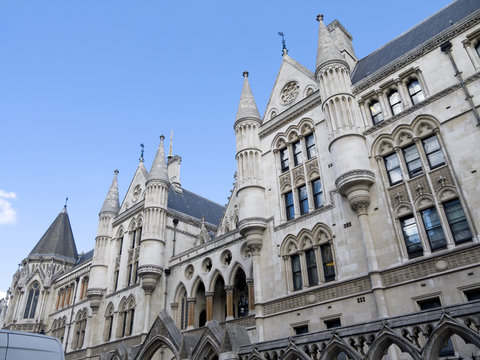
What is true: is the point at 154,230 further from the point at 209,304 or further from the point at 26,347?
the point at 26,347

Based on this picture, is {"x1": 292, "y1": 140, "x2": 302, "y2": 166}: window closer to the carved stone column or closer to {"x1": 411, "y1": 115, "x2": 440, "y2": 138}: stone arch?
{"x1": 411, "y1": 115, "x2": 440, "y2": 138}: stone arch

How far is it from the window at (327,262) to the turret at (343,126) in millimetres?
2517

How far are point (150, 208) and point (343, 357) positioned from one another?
61.9 ft

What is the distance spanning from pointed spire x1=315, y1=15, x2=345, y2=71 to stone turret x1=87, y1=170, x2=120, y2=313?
24260mm

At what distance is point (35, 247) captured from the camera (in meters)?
49.2

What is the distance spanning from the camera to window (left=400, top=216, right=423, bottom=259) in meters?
15.3

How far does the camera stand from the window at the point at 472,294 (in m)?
13.2

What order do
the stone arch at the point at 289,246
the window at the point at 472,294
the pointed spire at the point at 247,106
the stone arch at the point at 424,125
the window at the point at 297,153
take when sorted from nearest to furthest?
1. the window at the point at 472,294
2. the stone arch at the point at 424,125
3. the stone arch at the point at 289,246
4. the window at the point at 297,153
5. the pointed spire at the point at 247,106

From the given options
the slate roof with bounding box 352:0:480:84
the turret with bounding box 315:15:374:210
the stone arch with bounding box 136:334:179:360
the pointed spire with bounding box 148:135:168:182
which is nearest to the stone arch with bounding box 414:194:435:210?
the turret with bounding box 315:15:374:210

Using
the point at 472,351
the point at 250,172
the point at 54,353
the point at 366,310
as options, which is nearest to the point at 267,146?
the point at 250,172

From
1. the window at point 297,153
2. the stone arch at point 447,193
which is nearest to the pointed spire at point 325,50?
the window at point 297,153

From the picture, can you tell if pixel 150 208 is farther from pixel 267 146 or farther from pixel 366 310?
pixel 366 310

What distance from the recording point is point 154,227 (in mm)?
29688

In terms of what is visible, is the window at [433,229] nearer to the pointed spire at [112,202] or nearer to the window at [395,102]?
the window at [395,102]
